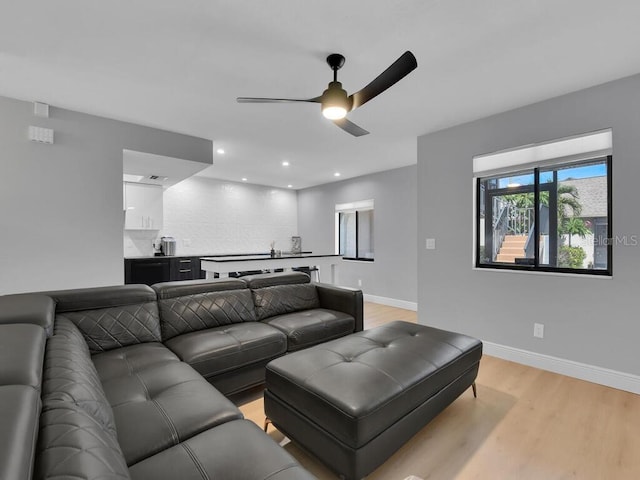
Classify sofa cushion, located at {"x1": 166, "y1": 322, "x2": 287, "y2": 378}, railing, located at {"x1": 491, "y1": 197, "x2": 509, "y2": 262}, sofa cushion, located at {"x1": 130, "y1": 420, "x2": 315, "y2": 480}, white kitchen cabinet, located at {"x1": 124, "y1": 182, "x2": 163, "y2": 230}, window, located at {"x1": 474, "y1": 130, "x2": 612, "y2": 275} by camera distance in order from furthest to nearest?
white kitchen cabinet, located at {"x1": 124, "y1": 182, "x2": 163, "y2": 230} → railing, located at {"x1": 491, "y1": 197, "x2": 509, "y2": 262} → window, located at {"x1": 474, "y1": 130, "x2": 612, "y2": 275} → sofa cushion, located at {"x1": 166, "y1": 322, "x2": 287, "y2": 378} → sofa cushion, located at {"x1": 130, "y1": 420, "x2": 315, "y2": 480}

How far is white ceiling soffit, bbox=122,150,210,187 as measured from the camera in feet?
12.1

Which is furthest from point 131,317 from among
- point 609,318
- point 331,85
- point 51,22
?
point 609,318

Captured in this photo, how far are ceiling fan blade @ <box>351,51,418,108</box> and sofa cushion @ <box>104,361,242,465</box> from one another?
1.90 meters

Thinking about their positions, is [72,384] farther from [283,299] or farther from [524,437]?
[524,437]

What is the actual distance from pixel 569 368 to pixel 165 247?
574cm

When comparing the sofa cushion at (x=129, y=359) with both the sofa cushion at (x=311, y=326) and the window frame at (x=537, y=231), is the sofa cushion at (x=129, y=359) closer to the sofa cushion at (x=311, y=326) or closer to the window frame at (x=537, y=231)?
the sofa cushion at (x=311, y=326)

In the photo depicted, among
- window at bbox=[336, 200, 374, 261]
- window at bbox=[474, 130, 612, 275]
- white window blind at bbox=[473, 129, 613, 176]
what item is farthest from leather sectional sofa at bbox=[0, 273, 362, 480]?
window at bbox=[336, 200, 374, 261]

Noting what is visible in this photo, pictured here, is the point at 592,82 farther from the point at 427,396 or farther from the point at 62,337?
the point at 62,337

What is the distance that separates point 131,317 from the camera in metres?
2.15

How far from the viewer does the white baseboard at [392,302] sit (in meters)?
5.18

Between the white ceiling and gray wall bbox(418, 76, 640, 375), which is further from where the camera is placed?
gray wall bbox(418, 76, 640, 375)

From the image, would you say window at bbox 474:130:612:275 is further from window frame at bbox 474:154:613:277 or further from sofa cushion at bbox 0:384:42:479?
sofa cushion at bbox 0:384:42:479

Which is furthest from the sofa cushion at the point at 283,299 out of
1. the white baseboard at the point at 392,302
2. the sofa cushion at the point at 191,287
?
the white baseboard at the point at 392,302

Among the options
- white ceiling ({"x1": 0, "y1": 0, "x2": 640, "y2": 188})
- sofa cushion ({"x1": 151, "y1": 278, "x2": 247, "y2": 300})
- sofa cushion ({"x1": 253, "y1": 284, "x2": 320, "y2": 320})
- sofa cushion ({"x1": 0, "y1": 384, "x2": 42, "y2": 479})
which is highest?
Result: white ceiling ({"x1": 0, "y1": 0, "x2": 640, "y2": 188})
